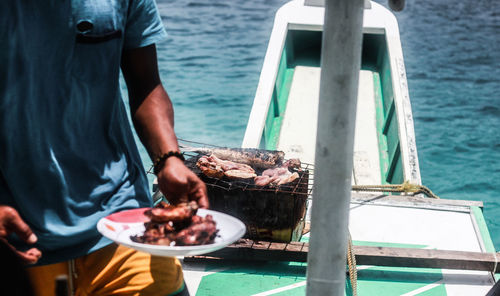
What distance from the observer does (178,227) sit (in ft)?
5.92

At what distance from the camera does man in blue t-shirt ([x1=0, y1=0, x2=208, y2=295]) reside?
65.9 inches

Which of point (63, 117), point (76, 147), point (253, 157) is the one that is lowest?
point (253, 157)

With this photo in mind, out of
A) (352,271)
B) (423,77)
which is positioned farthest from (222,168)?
(423,77)

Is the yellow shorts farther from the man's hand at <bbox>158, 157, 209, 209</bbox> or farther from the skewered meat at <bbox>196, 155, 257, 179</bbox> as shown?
the skewered meat at <bbox>196, 155, 257, 179</bbox>

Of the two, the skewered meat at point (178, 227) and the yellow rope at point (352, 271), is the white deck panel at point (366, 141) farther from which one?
the skewered meat at point (178, 227)

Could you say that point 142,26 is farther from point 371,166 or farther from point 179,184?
point 371,166

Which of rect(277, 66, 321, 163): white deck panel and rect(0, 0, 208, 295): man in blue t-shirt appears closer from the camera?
rect(0, 0, 208, 295): man in blue t-shirt

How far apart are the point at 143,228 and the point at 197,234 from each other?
212 mm

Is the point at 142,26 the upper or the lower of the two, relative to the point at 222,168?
upper

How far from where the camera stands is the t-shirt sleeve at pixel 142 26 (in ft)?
6.31

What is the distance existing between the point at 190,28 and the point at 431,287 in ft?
57.9

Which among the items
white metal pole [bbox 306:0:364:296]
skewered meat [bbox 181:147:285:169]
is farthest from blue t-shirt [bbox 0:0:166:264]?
skewered meat [bbox 181:147:285:169]

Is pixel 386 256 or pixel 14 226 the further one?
pixel 386 256

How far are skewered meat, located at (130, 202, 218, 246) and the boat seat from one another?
141 inches
